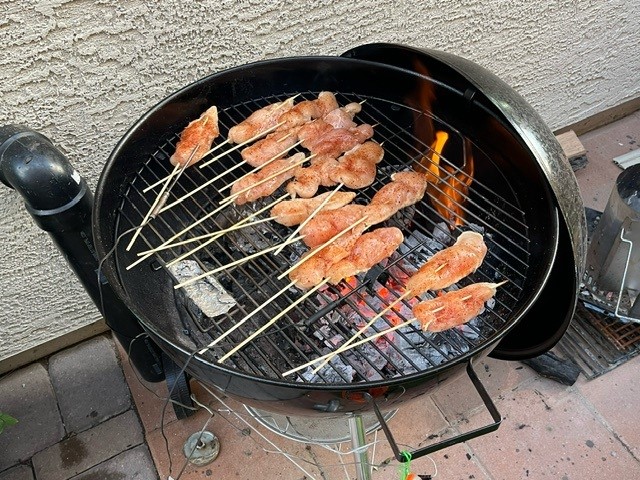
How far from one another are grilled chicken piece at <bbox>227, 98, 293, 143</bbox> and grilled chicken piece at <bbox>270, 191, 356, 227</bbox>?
0.41 m

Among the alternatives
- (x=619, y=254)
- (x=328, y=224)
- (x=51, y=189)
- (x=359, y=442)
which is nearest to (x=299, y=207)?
(x=328, y=224)

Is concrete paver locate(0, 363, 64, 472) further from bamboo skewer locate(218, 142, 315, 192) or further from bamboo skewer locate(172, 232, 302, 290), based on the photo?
bamboo skewer locate(218, 142, 315, 192)

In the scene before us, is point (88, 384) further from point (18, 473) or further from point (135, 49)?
point (135, 49)

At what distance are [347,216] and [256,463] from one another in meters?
1.70

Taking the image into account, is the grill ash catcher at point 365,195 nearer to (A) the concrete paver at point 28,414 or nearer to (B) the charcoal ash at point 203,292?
(B) the charcoal ash at point 203,292

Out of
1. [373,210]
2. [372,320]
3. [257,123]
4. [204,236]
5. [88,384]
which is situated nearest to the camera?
[372,320]

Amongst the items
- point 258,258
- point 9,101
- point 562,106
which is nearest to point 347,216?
point 258,258

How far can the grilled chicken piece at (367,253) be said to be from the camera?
216 centimetres

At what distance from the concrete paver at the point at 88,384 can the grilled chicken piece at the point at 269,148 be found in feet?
6.24

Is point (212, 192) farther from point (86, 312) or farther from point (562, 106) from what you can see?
point (562, 106)

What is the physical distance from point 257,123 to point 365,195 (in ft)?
1.99

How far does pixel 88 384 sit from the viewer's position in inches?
141

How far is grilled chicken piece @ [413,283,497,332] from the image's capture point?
204cm

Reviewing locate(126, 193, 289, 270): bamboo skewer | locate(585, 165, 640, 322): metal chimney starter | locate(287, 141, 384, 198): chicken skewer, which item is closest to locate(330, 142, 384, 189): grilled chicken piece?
locate(287, 141, 384, 198): chicken skewer
